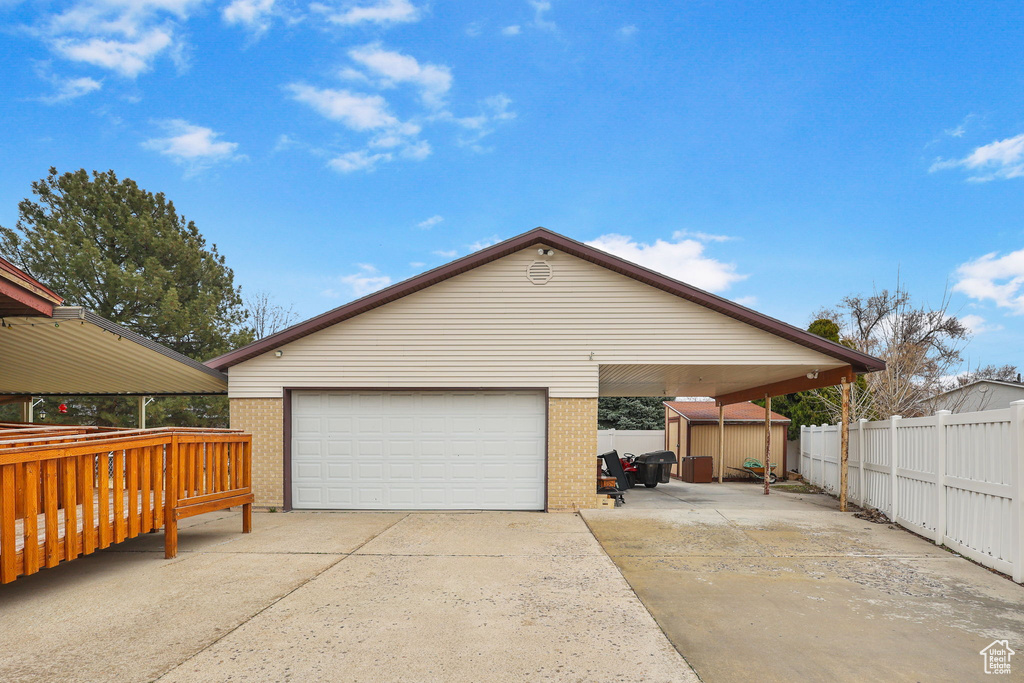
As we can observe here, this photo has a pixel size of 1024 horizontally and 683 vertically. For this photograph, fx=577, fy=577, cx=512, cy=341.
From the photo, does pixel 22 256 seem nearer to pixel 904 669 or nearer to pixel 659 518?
pixel 659 518

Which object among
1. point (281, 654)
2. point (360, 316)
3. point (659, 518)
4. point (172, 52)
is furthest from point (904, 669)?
point (172, 52)

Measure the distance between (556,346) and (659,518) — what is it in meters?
3.32

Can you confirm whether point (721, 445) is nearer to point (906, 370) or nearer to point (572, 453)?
point (906, 370)

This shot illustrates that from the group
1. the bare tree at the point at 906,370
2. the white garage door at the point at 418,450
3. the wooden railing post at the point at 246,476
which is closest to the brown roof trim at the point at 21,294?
the wooden railing post at the point at 246,476

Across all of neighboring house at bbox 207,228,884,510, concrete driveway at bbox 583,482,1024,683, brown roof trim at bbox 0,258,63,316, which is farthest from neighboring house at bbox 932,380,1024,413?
brown roof trim at bbox 0,258,63,316

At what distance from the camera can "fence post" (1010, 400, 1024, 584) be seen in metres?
5.66

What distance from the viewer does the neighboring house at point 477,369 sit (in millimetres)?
10180

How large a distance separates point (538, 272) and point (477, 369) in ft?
6.68

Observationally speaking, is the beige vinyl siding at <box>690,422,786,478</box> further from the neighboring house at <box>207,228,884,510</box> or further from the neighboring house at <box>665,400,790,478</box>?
the neighboring house at <box>207,228,884,510</box>

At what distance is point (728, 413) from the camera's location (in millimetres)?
19547

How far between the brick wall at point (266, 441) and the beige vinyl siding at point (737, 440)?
43.8 feet

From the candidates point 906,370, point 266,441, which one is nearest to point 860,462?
point 906,370

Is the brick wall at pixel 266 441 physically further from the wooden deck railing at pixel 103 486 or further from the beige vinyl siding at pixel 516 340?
the wooden deck railing at pixel 103 486

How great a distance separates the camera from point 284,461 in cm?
1019
